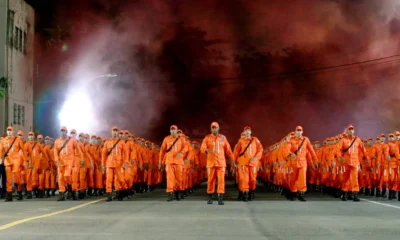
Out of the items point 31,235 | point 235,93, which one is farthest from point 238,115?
point 31,235

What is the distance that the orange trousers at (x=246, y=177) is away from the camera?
66.7ft

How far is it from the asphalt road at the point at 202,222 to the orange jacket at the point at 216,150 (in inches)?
93.7

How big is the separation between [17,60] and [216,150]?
84.2 feet

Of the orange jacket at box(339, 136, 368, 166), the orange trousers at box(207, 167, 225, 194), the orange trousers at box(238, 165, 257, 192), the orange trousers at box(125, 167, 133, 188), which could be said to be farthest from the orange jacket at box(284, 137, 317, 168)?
the orange trousers at box(125, 167, 133, 188)

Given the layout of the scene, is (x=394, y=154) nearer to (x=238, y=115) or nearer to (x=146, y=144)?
(x=146, y=144)

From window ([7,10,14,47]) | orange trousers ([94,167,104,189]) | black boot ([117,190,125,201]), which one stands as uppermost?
window ([7,10,14,47])

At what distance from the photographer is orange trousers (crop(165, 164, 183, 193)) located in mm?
20641

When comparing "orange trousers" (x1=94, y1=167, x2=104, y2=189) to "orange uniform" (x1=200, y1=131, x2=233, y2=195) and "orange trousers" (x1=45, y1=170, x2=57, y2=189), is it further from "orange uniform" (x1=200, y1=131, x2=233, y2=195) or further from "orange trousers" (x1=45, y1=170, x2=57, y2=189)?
"orange uniform" (x1=200, y1=131, x2=233, y2=195)

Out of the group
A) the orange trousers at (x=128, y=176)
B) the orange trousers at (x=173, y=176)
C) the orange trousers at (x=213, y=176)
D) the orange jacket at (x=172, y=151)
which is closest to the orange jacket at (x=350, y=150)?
the orange trousers at (x=213, y=176)

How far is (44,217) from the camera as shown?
46.5 feet

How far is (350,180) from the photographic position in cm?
2059

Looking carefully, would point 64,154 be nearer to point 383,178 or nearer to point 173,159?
point 173,159

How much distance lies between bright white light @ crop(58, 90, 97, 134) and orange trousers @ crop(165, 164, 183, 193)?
2138 cm

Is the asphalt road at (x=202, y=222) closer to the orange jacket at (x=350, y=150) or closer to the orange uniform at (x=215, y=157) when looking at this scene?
the orange uniform at (x=215, y=157)
